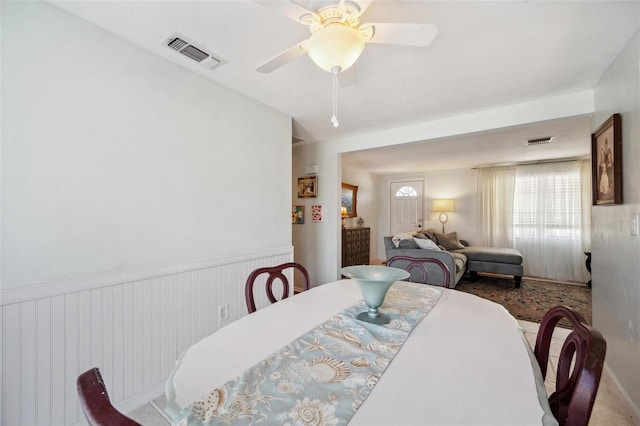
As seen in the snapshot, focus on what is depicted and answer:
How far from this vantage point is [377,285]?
1098 mm

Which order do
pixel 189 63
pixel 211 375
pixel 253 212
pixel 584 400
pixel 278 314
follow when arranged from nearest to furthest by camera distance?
pixel 584 400, pixel 211 375, pixel 278 314, pixel 189 63, pixel 253 212

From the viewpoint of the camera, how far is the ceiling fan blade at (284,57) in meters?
1.26

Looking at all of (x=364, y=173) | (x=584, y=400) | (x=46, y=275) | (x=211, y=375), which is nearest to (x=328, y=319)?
(x=211, y=375)

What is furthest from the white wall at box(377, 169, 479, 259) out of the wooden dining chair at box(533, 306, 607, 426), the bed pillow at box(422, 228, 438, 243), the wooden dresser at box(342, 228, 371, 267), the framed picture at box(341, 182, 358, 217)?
the wooden dining chair at box(533, 306, 607, 426)

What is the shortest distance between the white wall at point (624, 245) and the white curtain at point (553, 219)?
3.54 metres

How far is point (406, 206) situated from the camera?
669cm

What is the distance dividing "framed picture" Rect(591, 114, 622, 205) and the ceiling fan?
5.13ft

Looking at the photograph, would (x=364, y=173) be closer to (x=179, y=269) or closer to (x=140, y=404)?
(x=179, y=269)

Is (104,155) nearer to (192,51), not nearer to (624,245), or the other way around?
(192,51)

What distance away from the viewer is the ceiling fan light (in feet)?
3.62

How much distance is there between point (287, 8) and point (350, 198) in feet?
16.0

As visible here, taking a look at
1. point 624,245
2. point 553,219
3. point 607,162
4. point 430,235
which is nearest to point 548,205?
point 553,219

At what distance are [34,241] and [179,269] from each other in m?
0.73

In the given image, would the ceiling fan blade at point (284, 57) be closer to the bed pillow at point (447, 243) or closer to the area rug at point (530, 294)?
the area rug at point (530, 294)
